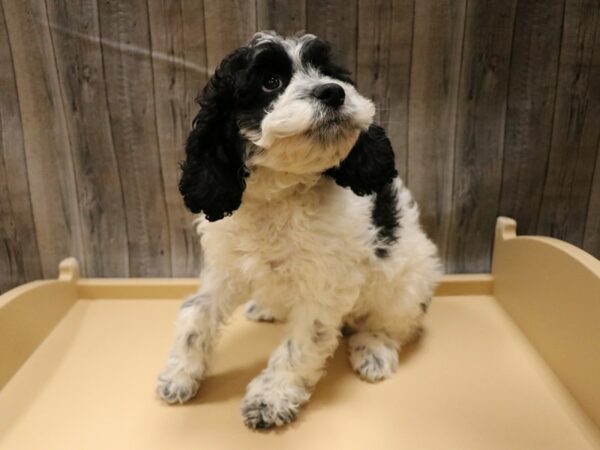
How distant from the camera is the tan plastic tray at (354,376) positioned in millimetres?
1486

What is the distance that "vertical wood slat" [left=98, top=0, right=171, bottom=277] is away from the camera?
1878 mm

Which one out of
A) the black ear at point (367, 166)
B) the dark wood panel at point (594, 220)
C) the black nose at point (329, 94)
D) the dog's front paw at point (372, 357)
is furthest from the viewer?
the dark wood panel at point (594, 220)

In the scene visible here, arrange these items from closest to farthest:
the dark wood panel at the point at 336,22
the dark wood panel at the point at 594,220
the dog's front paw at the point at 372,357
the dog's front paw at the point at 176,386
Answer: the dog's front paw at the point at 176,386 → the dog's front paw at the point at 372,357 → the dark wood panel at the point at 336,22 → the dark wood panel at the point at 594,220

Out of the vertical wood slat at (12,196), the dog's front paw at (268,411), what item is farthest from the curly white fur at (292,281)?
the vertical wood slat at (12,196)

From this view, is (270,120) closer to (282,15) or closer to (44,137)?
→ (282,15)

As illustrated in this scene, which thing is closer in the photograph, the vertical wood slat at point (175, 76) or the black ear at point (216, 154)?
the black ear at point (216, 154)

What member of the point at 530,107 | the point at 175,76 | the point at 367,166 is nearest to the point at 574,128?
the point at 530,107

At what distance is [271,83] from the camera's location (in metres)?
1.32

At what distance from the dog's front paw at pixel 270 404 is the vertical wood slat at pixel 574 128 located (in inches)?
49.1

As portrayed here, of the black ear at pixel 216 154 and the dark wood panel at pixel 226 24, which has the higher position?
the dark wood panel at pixel 226 24

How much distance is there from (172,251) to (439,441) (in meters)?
1.26

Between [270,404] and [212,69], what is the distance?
3.78 feet

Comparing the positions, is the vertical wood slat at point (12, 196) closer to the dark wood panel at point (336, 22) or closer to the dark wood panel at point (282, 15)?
the dark wood panel at point (282, 15)

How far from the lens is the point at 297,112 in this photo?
120 cm
